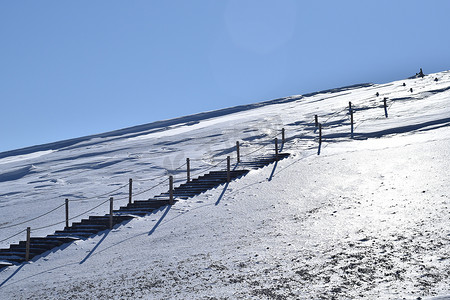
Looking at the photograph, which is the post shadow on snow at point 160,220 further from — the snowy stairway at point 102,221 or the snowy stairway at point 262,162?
the snowy stairway at point 262,162

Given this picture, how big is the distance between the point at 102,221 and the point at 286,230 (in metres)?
7.42

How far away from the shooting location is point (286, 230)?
11.9 metres

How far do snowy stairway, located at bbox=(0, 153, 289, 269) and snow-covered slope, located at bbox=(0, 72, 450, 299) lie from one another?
1.89ft

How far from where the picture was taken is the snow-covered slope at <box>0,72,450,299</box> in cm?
866

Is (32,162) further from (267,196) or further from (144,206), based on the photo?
(267,196)

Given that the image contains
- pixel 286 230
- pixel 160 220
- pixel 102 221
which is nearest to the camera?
pixel 286 230

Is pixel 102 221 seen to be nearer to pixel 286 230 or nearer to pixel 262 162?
pixel 286 230

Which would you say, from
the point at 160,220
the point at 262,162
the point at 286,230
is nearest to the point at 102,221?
the point at 160,220

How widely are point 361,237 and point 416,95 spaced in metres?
26.9

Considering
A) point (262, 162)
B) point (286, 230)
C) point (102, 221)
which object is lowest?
point (102, 221)

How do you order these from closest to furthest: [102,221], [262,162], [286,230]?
A: [286,230] → [102,221] → [262,162]

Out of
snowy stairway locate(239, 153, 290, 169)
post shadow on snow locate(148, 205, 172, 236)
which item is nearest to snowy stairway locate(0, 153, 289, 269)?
snowy stairway locate(239, 153, 290, 169)

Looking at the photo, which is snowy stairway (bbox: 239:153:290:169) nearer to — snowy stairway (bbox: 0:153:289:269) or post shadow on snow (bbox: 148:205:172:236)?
snowy stairway (bbox: 0:153:289:269)

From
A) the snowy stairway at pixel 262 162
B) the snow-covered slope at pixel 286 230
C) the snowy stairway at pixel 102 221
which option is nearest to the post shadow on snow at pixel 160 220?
the snow-covered slope at pixel 286 230
